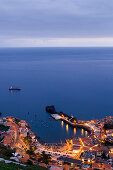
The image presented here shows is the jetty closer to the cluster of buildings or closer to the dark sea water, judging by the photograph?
the cluster of buildings

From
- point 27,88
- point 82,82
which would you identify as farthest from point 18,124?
point 82,82

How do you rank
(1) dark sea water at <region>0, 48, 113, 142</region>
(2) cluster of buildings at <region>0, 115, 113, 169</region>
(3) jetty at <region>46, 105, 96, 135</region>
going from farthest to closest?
(1) dark sea water at <region>0, 48, 113, 142</region>
(3) jetty at <region>46, 105, 96, 135</region>
(2) cluster of buildings at <region>0, 115, 113, 169</region>

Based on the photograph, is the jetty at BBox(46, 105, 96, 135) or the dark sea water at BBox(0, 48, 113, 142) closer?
the jetty at BBox(46, 105, 96, 135)

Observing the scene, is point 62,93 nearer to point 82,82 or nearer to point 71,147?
point 82,82

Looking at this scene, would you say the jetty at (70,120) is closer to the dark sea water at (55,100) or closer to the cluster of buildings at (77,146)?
the cluster of buildings at (77,146)

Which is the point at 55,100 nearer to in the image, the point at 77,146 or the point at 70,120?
the point at 70,120

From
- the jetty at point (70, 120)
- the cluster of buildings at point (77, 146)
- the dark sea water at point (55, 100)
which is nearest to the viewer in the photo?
the cluster of buildings at point (77, 146)

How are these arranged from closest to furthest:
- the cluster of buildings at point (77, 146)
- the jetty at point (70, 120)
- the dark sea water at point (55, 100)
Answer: the cluster of buildings at point (77, 146)
the jetty at point (70, 120)
the dark sea water at point (55, 100)

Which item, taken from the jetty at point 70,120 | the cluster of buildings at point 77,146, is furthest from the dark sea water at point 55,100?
the cluster of buildings at point 77,146

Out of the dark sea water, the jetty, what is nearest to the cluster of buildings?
the jetty

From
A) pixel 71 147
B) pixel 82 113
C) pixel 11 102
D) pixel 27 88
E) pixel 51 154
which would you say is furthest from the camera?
pixel 27 88

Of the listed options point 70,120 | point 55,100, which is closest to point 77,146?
point 70,120
